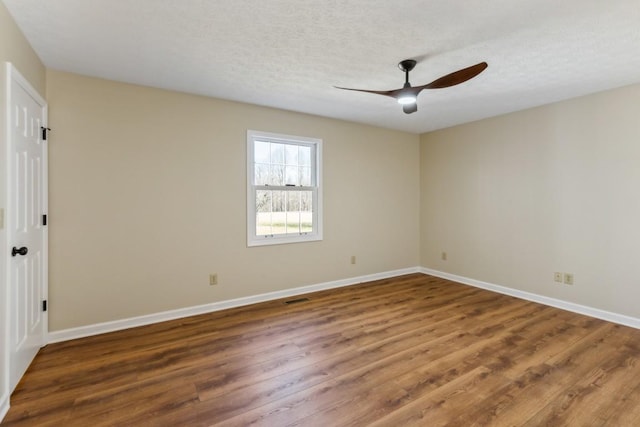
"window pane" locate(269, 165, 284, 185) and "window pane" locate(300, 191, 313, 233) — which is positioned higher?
"window pane" locate(269, 165, 284, 185)

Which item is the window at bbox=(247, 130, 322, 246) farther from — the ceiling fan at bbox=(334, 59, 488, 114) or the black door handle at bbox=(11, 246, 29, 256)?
the black door handle at bbox=(11, 246, 29, 256)

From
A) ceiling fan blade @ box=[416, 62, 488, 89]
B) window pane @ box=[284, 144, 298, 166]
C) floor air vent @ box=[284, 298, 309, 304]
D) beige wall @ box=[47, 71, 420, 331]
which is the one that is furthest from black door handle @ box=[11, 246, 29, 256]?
ceiling fan blade @ box=[416, 62, 488, 89]

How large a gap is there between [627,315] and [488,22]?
326 centimetres

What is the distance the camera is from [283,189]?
404 cm

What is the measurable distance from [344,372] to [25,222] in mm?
2577

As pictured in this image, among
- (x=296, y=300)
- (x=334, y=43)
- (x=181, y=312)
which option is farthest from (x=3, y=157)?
(x=296, y=300)

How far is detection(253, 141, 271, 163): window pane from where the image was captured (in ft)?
12.7

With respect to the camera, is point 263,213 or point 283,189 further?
point 283,189

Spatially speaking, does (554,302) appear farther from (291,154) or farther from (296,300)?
(291,154)

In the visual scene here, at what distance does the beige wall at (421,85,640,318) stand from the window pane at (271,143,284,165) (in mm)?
2676

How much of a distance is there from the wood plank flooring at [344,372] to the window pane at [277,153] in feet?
6.25

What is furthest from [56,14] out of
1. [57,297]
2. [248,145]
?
[57,297]

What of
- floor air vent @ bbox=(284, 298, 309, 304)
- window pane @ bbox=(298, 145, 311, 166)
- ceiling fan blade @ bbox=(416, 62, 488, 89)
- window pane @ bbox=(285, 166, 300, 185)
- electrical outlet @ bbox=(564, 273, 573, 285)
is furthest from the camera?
window pane @ bbox=(298, 145, 311, 166)

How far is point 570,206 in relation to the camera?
3.52m
